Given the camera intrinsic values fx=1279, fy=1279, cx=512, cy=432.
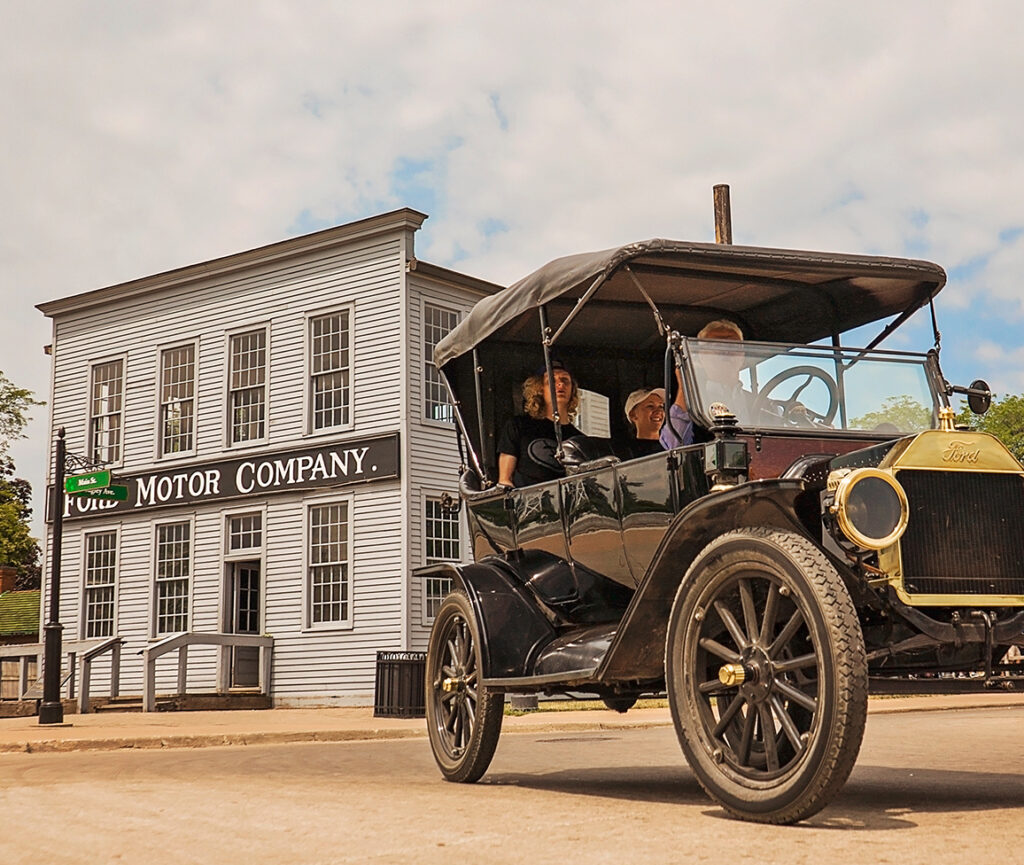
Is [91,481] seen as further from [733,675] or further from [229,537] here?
[733,675]

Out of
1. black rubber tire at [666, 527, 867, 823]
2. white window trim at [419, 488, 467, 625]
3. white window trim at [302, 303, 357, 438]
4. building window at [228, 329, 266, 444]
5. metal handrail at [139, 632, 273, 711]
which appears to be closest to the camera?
black rubber tire at [666, 527, 867, 823]

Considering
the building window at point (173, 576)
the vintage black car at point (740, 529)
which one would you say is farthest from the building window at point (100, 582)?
the vintage black car at point (740, 529)

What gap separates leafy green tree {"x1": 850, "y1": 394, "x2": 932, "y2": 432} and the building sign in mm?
15926

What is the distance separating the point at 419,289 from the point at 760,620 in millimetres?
18172

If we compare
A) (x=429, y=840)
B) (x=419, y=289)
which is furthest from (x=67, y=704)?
(x=429, y=840)

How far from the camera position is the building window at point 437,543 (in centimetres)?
2223

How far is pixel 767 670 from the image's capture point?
4.78 meters

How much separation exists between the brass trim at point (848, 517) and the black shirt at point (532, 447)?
9.64ft

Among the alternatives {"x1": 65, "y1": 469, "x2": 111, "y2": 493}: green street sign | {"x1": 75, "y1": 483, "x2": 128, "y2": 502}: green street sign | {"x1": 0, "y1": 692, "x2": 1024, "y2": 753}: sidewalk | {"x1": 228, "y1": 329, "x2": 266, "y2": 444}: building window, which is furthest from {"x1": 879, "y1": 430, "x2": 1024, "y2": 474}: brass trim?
{"x1": 228, "y1": 329, "x2": 266, "y2": 444}: building window

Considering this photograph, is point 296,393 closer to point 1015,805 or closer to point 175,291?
point 175,291

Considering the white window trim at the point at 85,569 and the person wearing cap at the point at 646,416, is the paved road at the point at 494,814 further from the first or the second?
the white window trim at the point at 85,569

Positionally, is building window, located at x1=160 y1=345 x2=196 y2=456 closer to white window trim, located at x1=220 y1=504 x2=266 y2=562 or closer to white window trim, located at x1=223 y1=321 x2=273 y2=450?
white window trim, located at x1=223 y1=321 x2=273 y2=450

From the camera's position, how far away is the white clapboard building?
22.4m

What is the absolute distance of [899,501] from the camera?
4801mm
